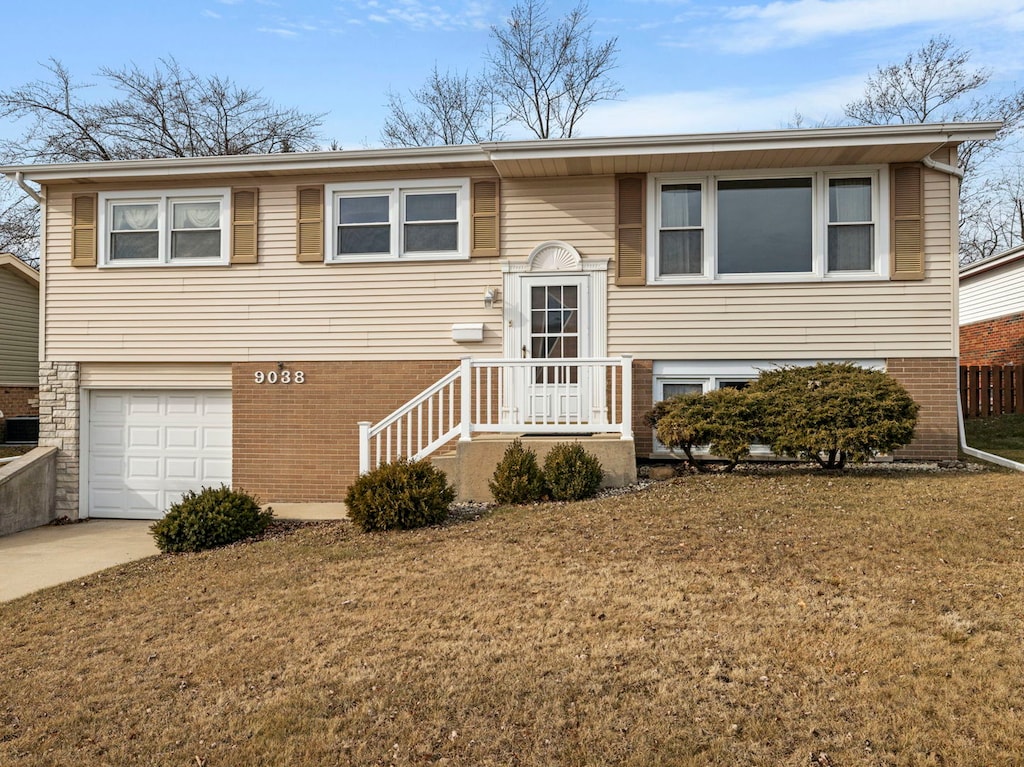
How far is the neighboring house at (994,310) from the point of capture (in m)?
15.1

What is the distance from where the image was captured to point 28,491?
1072cm

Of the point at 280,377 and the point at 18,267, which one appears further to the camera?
the point at 18,267

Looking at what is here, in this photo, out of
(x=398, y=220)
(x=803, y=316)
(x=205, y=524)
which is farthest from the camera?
(x=398, y=220)

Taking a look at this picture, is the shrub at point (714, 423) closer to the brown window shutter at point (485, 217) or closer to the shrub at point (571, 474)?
the shrub at point (571, 474)

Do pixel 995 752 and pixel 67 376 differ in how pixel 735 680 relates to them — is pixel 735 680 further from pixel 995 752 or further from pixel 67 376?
pixel 67 376

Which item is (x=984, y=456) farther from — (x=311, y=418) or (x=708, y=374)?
(x=311, y=418)

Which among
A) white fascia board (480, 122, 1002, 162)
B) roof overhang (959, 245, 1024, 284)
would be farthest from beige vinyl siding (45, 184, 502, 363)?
roof overhang (959, 245, 1024, 284)

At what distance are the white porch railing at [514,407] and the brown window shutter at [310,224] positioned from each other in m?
2.86

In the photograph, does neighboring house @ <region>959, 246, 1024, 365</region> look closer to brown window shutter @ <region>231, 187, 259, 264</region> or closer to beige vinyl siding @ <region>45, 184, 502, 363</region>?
beige vinyl siding @ <region>45, 184, 502, 363</region>

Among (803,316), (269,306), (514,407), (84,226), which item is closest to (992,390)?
(803,316)

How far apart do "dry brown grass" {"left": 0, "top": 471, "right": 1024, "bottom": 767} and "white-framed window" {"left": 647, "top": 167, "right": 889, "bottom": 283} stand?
4166 mm

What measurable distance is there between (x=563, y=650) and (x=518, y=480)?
397 centimetres

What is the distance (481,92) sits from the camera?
2330 centimetres

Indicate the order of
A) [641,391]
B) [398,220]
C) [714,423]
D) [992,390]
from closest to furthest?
[714,423] → [641,391] → [398,220] → [992,390]
